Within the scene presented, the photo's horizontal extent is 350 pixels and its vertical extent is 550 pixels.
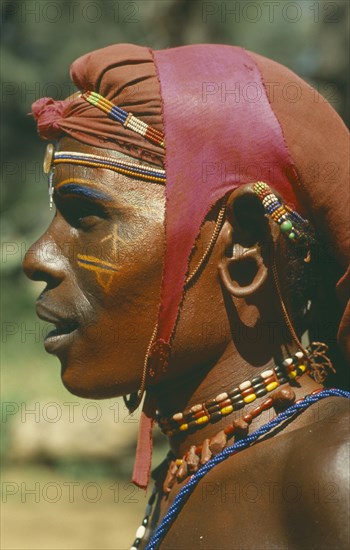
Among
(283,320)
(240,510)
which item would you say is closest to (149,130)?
(283,320)

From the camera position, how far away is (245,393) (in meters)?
2.56

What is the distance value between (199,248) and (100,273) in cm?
32

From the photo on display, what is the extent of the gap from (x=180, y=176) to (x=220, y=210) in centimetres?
16

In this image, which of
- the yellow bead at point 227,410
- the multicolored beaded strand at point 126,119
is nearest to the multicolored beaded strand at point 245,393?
the yellow bead at point 227,410

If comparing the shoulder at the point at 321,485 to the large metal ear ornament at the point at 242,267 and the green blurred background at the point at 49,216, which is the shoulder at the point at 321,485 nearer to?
the large metal ear ornament at the point at 242,267

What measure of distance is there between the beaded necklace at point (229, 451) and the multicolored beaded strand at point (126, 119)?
879 mm

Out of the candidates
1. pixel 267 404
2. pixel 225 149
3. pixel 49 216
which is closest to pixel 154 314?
pixel 267 404

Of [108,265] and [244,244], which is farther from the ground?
[244,244]

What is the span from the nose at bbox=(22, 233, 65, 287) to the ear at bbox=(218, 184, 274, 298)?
1.72 ft

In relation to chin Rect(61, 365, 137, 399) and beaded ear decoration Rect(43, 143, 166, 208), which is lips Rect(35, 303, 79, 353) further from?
beaded ear decoration Rect(43, 143, 166, 208)

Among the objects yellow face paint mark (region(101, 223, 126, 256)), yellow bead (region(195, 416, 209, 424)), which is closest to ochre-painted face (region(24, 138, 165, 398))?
yellow face paint mark (region(101, 223, 126, 256))

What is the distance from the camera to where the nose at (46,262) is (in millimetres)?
2674

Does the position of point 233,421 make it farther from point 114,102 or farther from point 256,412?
point 114,102

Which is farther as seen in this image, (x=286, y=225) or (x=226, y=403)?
(x=226, y=403)
